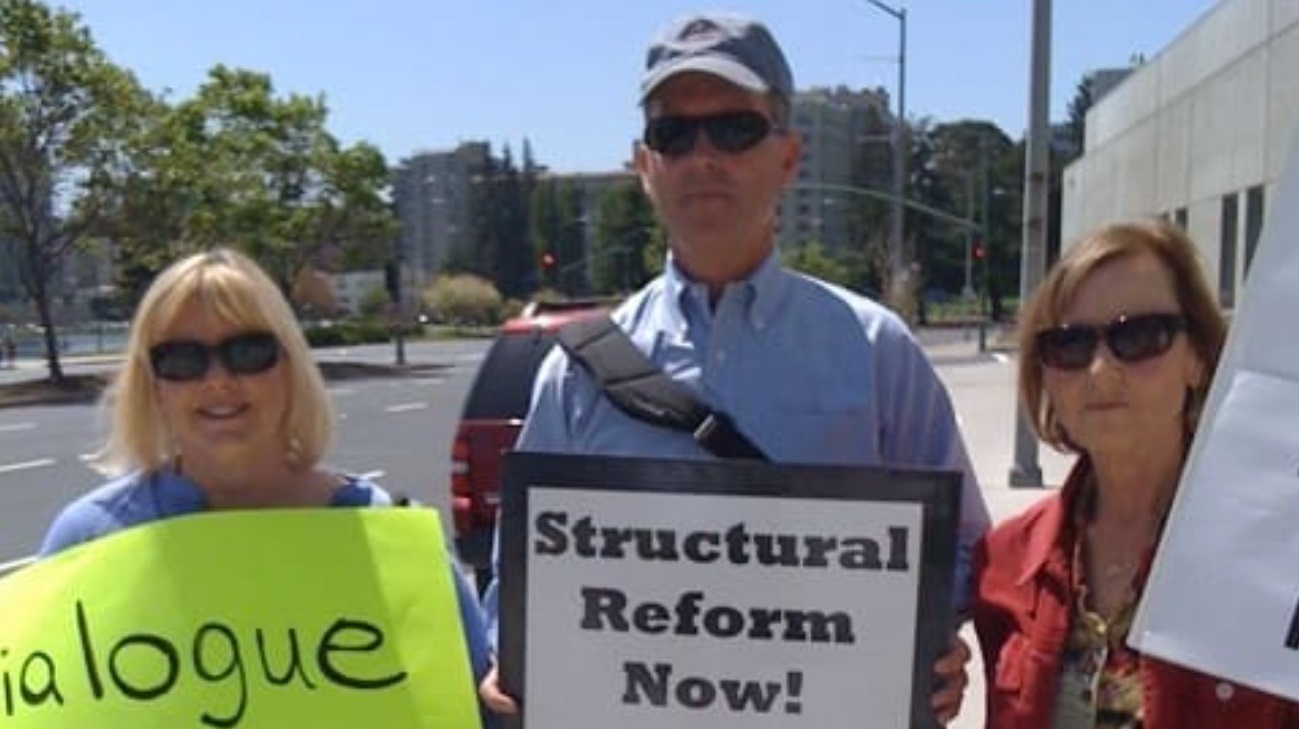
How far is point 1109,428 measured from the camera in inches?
89.2

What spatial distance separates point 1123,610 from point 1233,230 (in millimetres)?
20296

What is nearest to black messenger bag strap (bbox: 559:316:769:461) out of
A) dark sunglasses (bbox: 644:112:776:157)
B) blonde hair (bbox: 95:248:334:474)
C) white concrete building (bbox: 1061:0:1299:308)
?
dark sunglasses (bbox: 644:112:776:157)

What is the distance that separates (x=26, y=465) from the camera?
17766mm

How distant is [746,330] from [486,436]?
4.83 m

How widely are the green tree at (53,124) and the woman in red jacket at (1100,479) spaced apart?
33391mm

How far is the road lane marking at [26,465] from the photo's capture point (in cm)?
1744

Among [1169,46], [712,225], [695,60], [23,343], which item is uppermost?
[1169,46]

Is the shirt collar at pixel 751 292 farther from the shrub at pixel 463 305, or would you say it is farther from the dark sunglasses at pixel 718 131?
the shrub at pixel 463 305

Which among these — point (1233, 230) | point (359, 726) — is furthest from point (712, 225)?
point (1233, 230)

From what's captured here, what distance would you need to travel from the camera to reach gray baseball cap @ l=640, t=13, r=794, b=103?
245 cm

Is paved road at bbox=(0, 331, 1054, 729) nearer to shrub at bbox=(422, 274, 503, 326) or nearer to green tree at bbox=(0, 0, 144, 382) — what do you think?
green tree at bbox=(0, 0, 144, 382)

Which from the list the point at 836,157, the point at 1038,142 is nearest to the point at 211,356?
the point at 1038,142

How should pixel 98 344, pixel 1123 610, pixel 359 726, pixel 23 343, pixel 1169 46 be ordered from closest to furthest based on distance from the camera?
pixel 1123 610
pixel 359 726
pixel 1169 46
pixel 98 344
pixel 23 343

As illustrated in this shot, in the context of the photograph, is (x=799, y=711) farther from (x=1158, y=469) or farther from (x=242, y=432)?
(x=242, y=432)
